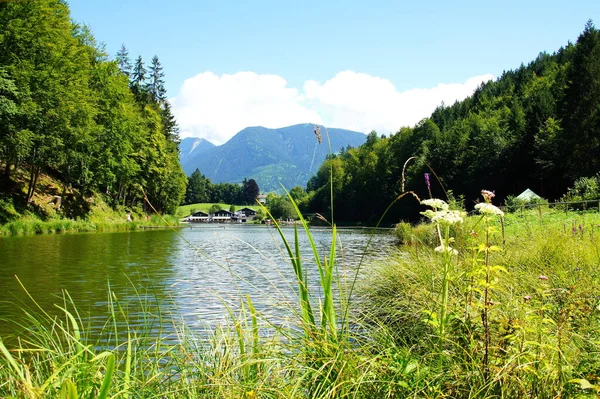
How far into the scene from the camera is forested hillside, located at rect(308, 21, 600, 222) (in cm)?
4588

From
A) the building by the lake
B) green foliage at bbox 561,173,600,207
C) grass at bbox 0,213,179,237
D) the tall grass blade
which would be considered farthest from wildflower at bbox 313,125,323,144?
the building by the lake

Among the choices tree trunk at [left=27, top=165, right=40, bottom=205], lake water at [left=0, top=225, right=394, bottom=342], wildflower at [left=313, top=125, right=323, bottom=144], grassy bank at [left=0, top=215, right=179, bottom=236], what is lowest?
lake water at [left=0, top=225, right=394, bottom=342]

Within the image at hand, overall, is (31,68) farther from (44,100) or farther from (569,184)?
(569,184)

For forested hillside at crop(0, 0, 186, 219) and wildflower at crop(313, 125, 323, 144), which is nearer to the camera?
wildflower at crop(313, 125, 323, 144)

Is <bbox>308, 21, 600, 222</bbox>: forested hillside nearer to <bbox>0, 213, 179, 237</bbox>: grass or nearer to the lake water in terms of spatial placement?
the lake water

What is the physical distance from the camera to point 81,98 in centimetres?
3356

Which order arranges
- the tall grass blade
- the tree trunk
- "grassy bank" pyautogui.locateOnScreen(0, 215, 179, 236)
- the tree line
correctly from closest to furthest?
the tall grass blade → "grassy bank" pyautogui.locateOnScreen(0, 215, 179, 236) → the tree trunk → the tree line

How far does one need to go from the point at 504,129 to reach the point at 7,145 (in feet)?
190

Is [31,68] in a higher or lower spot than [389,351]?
higher

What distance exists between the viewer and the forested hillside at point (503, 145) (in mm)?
45875

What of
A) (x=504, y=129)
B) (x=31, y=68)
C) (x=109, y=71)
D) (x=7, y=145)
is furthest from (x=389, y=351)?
(x=504, y=129)

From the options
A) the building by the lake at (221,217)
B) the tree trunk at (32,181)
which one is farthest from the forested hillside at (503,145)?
the building by the lake at (221,217)

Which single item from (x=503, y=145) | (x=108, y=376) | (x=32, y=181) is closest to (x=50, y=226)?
(x=32, y=181)

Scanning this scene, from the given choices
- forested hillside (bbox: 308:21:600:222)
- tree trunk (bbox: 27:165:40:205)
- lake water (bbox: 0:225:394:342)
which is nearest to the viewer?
lake water (bbox: 0:225:394:342)
